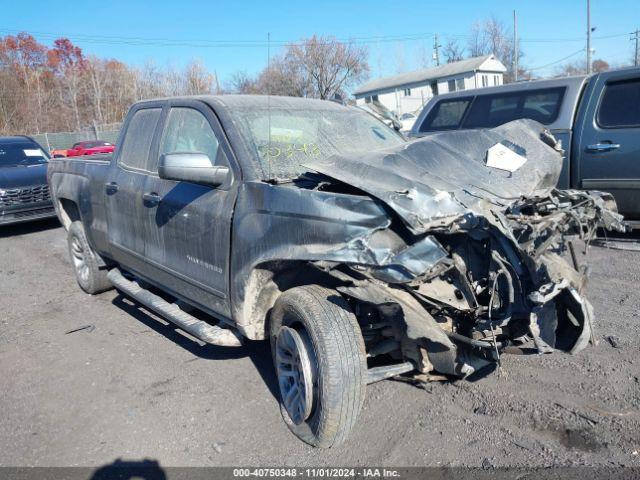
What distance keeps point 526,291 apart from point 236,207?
5.60 feet

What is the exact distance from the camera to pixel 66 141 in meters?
33.6

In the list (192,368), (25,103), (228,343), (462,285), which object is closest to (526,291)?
(462,285)

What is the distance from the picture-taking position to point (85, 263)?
225 inches

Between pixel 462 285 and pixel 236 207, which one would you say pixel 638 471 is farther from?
pixel 236 207

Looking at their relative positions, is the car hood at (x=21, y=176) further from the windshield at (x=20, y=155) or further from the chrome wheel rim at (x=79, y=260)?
the chrome wheel rim at (x=79, y=260)

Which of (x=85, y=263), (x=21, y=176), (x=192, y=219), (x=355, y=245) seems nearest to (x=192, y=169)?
(x=192, y=219)

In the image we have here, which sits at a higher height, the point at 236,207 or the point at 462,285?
the point at 236,207

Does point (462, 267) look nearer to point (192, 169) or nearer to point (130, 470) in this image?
point (192, 169)

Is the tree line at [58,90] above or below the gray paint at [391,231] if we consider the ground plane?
above

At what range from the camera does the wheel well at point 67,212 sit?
606 centimetres

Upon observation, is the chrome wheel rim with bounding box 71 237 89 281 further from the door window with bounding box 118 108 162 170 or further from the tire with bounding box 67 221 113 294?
the door window with bounding box 118 108 162 170

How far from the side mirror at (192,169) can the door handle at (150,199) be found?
0.68 meters

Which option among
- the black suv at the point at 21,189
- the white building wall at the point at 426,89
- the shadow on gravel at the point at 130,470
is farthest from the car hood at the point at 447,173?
the white building wall at the point at 426,89

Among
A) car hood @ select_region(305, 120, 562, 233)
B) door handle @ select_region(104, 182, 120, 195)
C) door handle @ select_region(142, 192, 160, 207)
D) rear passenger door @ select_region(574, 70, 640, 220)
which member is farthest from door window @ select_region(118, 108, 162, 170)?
rear passenger door @ select_region(574, 70, 640, 220)
